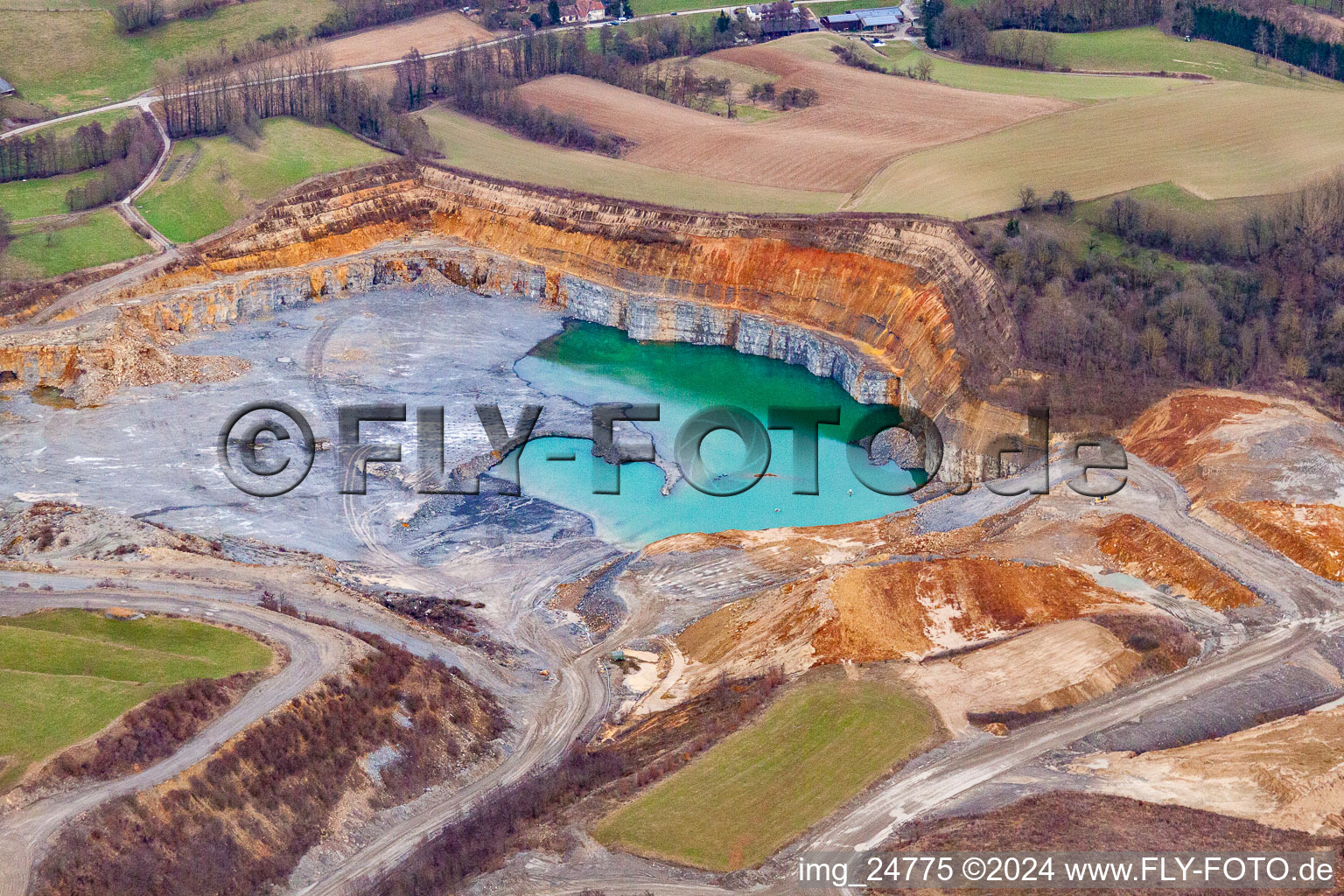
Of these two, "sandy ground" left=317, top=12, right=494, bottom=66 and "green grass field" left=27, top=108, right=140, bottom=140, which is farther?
"sandy ground" left=317, top=12, right=494, bottom=66

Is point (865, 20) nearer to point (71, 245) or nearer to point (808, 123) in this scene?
point (808, 123)

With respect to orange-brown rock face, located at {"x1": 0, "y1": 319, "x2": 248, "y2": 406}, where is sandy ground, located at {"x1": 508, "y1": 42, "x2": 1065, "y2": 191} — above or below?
above

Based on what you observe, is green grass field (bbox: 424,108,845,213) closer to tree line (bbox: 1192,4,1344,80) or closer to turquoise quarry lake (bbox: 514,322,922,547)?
turquoise quarry lake (bbox: 514,322,922,547)

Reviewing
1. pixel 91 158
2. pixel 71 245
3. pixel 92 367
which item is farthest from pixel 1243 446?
pixel 91 158

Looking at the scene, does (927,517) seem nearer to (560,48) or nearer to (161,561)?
(161,561)

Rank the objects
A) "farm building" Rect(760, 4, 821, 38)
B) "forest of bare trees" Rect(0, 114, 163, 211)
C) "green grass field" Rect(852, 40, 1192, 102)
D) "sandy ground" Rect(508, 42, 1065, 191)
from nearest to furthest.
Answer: "forest of bare trees" Rect(0, 114, 163, 211)
"sandy ground" Rect(508, 42, 1065, 191)
"green grass field" Rect(852, 40, 1192, 102)
"farm building" Rect(760, 4, 821, 38)

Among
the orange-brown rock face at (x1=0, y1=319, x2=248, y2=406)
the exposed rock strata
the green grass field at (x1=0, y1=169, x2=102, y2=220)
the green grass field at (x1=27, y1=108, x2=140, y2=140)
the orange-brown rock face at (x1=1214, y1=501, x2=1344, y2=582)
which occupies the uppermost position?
the green grass field at (x1=27, y1=108, x2=140, y2=140)

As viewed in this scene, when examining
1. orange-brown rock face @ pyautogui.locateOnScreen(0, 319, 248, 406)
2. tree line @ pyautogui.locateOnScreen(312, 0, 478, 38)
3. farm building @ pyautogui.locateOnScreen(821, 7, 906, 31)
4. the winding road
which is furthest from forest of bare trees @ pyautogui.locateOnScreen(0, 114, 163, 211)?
farm building @ pyautogui.locateOnScreen(821, 7, 906, 31)
